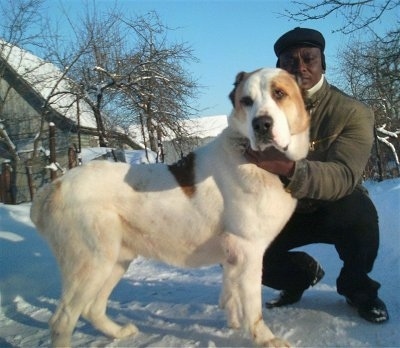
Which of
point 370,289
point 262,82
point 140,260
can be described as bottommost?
point 140,260

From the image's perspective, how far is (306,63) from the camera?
3.12 m

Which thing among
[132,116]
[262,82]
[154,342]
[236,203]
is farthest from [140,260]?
[132,116]

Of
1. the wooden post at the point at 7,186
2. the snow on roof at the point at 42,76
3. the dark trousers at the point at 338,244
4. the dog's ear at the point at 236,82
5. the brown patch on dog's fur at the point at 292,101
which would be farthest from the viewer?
the snow on roof at the point at 42,76

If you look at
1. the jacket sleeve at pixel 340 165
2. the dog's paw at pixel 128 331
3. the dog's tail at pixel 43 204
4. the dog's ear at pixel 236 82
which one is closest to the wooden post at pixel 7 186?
the dog's tail at pixel 43 204

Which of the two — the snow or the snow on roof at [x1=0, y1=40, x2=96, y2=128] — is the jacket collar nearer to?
the snow

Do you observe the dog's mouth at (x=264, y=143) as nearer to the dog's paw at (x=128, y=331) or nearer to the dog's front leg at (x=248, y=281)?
the dog's front leg at (x=248, y=281)

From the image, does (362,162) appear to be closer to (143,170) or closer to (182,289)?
(143,170)

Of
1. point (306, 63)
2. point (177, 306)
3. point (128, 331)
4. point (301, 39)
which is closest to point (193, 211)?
point (128, 331)

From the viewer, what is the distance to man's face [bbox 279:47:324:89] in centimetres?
309

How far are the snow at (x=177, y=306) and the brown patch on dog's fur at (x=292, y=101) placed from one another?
1.36 metres

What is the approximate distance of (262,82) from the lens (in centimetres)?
263

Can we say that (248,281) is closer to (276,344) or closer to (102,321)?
(276,344)

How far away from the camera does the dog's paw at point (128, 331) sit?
2.92 metres

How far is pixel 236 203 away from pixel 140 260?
124 inches
